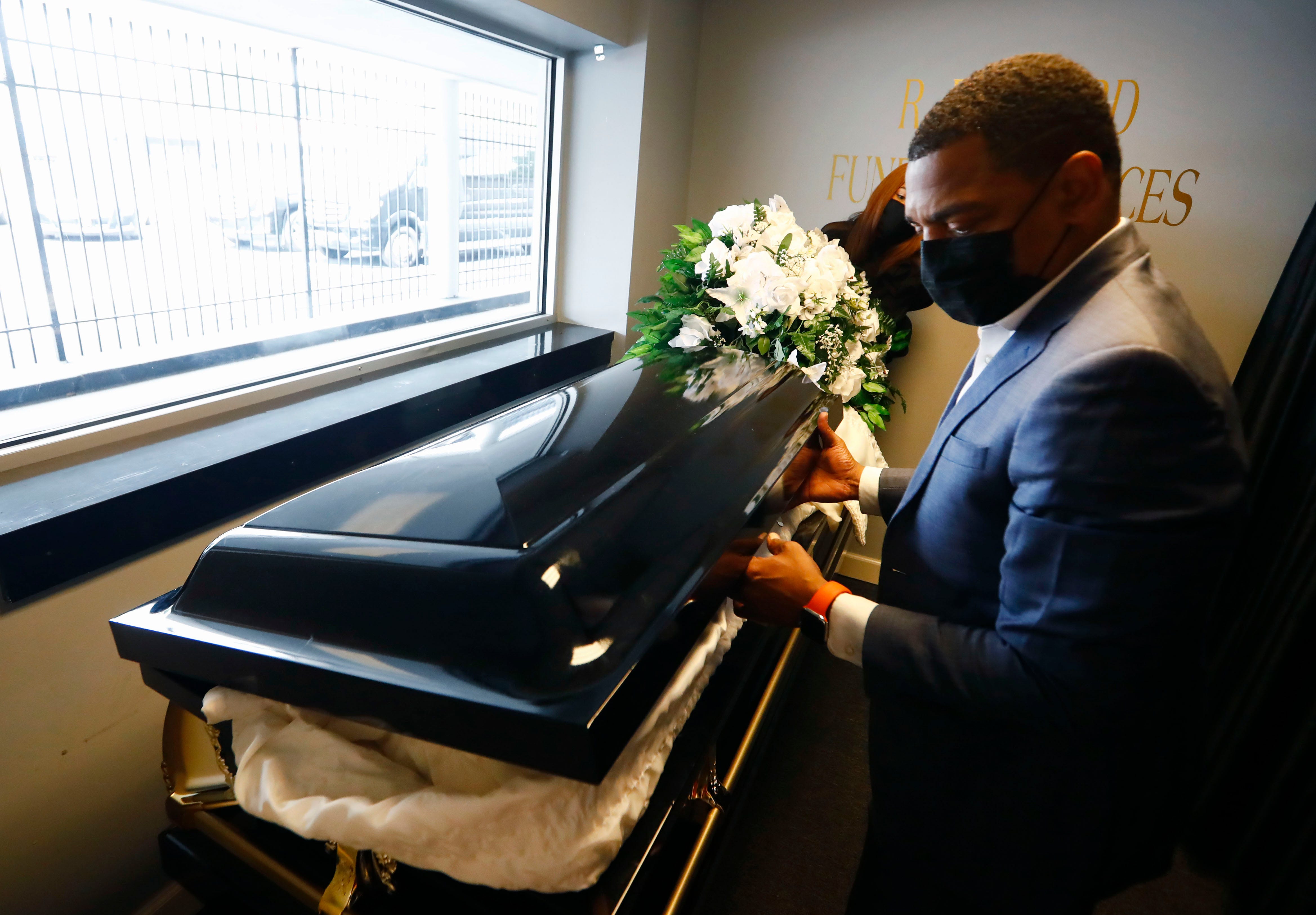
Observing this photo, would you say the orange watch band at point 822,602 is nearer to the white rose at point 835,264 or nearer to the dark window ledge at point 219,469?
the white rose at point 835,264

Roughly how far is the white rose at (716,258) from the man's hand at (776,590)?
0.91 meters

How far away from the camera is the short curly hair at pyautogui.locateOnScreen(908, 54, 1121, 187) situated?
871mm

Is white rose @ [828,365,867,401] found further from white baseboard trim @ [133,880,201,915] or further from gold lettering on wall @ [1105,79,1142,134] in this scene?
white baseboard trim @ [133,880,201,915]

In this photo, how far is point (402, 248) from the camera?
2.25 metres

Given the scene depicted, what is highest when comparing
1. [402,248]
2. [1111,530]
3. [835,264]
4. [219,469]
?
[835,264]

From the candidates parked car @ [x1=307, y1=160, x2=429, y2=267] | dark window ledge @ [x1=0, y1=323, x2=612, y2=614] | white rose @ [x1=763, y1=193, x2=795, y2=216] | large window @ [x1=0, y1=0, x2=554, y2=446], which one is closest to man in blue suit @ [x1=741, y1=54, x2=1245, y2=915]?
white rose @ [x1=763, y1=193, x2=795, y2=216]

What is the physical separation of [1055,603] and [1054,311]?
40 centimetres

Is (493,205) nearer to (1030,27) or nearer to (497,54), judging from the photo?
(497,54)

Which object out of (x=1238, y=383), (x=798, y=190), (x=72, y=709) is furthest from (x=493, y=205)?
(x=1238, y=383)

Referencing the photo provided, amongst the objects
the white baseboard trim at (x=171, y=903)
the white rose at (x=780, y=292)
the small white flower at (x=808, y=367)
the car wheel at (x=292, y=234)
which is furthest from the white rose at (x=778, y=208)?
the white baseboard trim at (x=171, y=903)

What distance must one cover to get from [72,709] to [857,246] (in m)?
2.41

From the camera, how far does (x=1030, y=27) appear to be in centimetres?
237

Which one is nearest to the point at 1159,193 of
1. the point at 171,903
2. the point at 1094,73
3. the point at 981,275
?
the point at 1094,73

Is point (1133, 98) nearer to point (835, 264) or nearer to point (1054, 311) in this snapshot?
point (835, 264)
